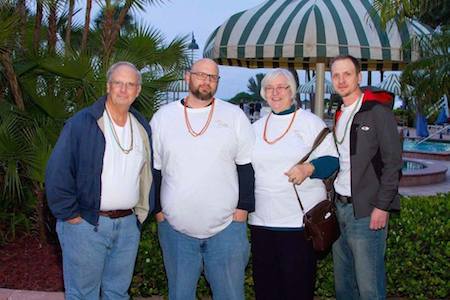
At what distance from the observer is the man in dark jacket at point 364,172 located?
3.12 metres

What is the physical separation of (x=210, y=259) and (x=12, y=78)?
2.82 meters

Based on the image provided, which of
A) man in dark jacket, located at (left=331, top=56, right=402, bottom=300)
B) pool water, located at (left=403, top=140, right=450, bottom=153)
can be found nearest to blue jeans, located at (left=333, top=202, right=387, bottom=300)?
man in dark jacket, located at (left=331, top=56, right=402, bottom=300)

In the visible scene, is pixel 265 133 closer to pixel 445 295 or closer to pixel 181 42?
pixel 445 295

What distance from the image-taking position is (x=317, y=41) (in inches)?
292

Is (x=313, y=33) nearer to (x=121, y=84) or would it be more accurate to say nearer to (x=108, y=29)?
(x=108, y=29)

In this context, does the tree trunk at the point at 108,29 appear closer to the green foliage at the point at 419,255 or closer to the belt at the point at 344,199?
the belt at the point at 344,199

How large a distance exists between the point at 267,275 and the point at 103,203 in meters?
1.13

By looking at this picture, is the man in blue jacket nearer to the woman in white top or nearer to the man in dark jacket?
the woman in white top

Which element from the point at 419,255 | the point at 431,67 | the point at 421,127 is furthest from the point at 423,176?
the point at 421,127

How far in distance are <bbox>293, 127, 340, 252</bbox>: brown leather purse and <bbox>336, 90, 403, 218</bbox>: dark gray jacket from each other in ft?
0.62

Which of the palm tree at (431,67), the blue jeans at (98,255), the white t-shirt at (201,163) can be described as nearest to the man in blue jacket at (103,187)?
the blue jeans at (98,255)

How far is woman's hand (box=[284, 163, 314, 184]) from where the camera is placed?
321 centimetres

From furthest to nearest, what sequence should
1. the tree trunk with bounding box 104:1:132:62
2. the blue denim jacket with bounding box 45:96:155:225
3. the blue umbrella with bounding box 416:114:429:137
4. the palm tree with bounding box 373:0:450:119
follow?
1. the blue umbrella with bounding box 416:114:429:137
2. the palm tree with bounding box 373:0:450:119
3. the tree trunk with bounding box 104:1:132:62
4. the blue denim jacket with bounding box 45:96:155:225

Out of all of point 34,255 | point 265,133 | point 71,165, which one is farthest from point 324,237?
point 34,255
